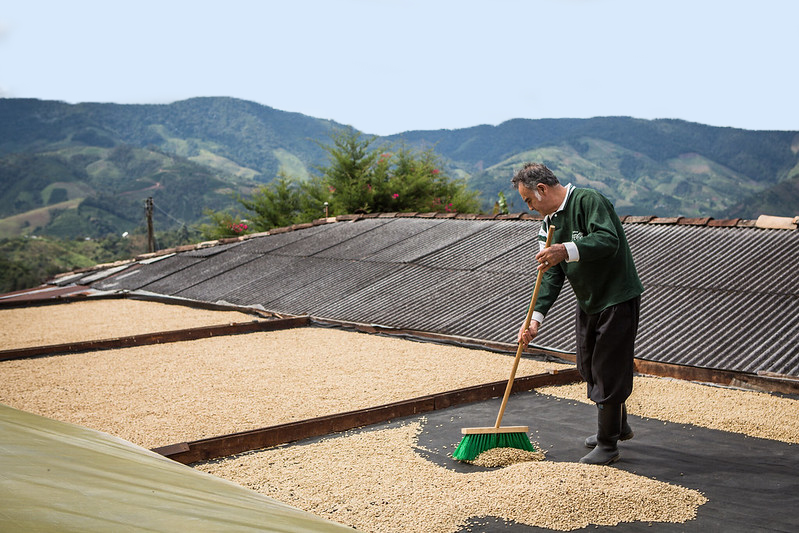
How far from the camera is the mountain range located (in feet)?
225

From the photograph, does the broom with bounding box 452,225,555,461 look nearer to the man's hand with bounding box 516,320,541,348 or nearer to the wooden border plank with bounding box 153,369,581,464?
the man's hand with bounding box 516,320,541,348

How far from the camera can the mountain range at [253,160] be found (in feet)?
225

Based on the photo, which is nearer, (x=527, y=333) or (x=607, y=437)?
(x=607, y=437)

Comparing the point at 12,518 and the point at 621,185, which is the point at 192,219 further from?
the point at 12,518

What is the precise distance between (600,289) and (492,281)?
3788 millimetres

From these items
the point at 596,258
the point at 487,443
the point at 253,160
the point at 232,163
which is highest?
the point at 253,160

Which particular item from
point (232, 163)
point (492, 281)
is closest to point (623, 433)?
point (492, 281)

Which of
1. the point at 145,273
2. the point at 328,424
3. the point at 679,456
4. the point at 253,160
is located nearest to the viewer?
the point at 679,456

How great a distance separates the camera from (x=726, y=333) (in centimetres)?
Answer: 459

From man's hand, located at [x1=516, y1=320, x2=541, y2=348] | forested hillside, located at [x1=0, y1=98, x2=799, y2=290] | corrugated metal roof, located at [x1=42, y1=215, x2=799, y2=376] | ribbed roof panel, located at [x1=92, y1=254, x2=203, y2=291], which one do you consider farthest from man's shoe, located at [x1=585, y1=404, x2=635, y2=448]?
forested hillside, located at [x1=0, y1=98, x2=799, y2=290]

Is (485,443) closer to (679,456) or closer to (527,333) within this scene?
(527,333)

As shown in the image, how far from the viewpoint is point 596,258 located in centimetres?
264

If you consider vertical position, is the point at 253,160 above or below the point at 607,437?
above

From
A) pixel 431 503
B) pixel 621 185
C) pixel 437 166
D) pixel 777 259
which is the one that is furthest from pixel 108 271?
pixel 621 185
